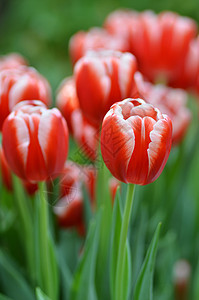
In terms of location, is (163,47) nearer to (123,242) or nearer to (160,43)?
(160,43)

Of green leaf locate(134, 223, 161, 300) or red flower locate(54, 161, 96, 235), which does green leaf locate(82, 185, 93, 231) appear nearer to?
red flower locate(54, 161, 96, 235)

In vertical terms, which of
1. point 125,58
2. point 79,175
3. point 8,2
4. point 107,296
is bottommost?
point 8,2

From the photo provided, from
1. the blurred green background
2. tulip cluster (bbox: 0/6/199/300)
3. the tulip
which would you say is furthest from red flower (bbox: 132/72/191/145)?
the blurred green background

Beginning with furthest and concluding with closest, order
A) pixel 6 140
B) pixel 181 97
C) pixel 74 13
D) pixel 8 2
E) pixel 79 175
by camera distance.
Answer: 1. pixel 8 2
2. pixel 74 13
3. pixel 181 97
4. pixel 79 175
5. pixel 6 140

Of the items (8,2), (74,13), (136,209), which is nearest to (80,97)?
(136,209)

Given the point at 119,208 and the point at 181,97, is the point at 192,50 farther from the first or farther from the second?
the point at 119,208

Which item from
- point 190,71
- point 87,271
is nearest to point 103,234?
point 87,271

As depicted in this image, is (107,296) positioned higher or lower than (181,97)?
lower
